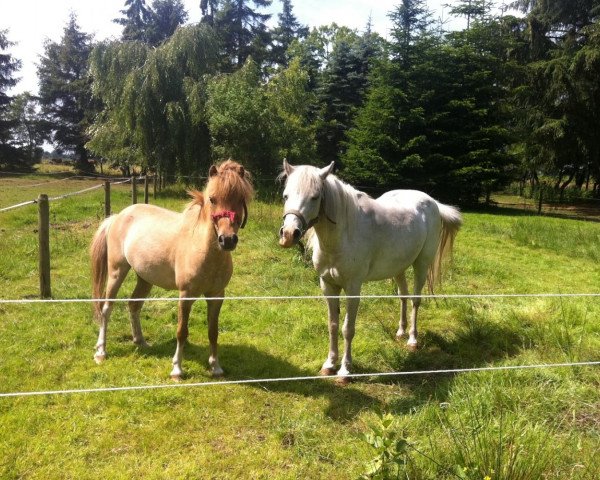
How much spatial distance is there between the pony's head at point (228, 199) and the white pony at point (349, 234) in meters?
0.34

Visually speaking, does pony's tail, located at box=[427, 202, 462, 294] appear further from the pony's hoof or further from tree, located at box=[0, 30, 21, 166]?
tree, located at box=[0, 30, 21, 166]

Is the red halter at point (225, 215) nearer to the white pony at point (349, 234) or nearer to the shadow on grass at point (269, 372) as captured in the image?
the white pony at point (349, 234)

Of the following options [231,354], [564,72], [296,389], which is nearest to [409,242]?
[296,389]

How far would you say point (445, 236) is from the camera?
5098 millimetres

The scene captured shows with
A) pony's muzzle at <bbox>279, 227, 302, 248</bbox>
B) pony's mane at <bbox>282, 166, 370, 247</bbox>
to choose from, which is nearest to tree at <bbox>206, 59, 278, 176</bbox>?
pony's mane at <bbox>282, 166, 370, 247</bbox>

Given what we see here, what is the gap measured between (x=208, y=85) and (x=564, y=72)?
16.0 m

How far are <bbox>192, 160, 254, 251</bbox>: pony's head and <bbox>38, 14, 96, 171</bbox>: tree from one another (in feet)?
101

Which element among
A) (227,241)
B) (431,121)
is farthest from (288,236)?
(431,121)

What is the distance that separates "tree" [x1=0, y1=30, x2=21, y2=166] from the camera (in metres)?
28.1

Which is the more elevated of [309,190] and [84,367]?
[309,190]

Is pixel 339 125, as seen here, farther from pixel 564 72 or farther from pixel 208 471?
pixel 208 471

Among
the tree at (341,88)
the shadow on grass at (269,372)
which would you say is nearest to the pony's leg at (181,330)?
the shadow on grass at (269,372)

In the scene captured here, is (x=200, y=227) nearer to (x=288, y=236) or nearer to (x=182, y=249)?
(x=182, y=249)

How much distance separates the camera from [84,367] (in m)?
3.64
